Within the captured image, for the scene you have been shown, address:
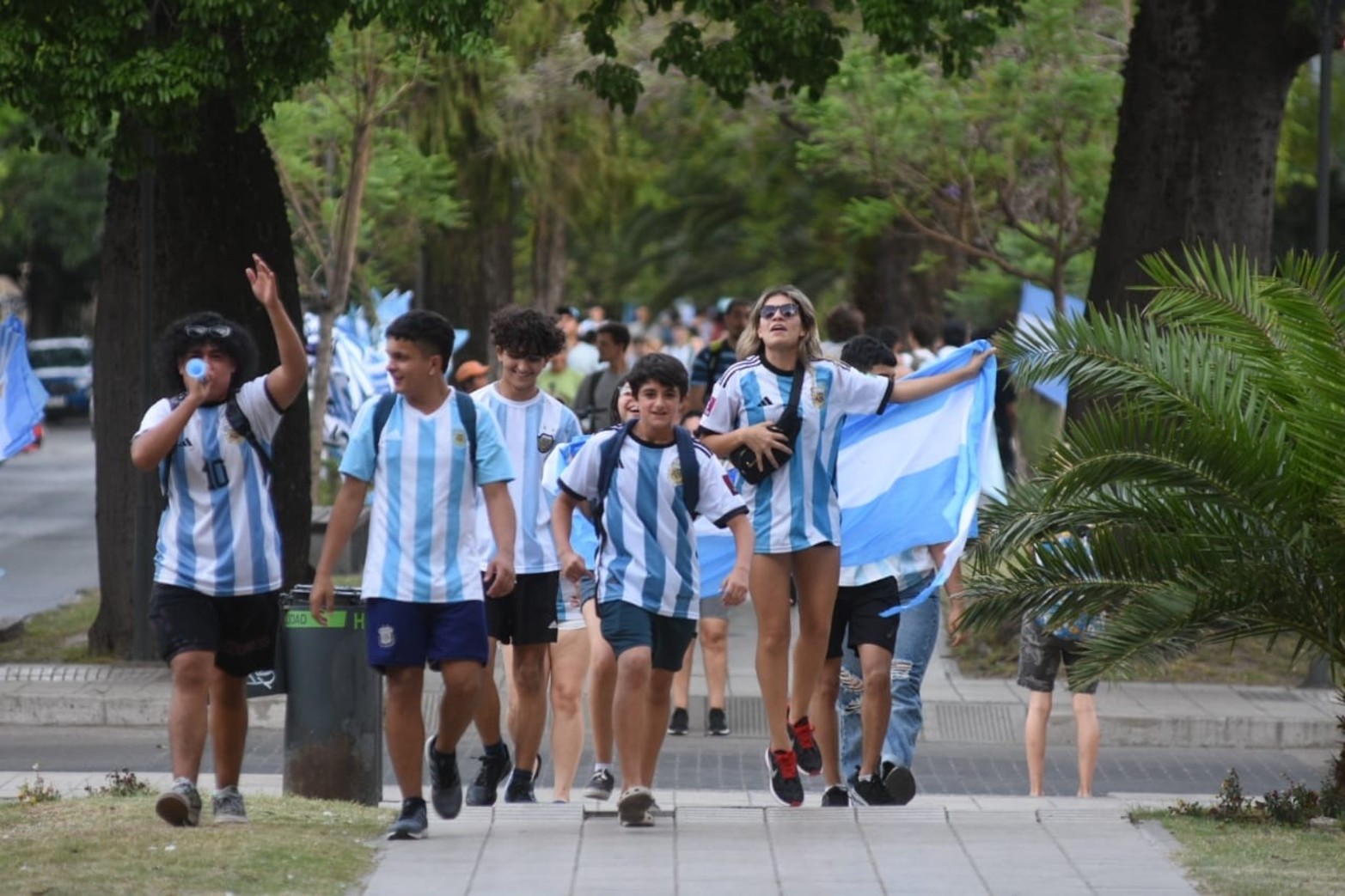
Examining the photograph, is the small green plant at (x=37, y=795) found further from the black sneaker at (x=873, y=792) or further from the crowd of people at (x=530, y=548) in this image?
the black sneaker at (x=873, y=792)

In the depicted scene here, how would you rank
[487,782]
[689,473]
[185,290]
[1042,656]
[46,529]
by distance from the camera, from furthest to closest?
1. [46,529]
2. [185,290]
3. [1042,656]
4. [487,782]
5. [689,473]

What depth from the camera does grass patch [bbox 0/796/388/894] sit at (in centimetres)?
662

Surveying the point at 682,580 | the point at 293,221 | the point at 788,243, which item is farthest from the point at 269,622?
the point at 788,243

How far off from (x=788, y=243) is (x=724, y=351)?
31.0 m

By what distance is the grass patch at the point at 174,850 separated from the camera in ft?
21.7

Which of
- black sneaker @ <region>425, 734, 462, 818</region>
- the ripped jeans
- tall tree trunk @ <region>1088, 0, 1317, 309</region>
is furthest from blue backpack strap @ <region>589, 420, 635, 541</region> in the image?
tall tree trunk @ <region>1088, 0, 1317, 309</region>

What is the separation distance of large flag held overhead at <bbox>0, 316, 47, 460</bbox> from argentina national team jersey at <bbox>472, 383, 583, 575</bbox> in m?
6.26

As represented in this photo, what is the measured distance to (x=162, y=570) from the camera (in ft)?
25.0

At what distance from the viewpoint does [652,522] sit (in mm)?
8016

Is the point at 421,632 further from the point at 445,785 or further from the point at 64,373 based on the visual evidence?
the point at 64,373

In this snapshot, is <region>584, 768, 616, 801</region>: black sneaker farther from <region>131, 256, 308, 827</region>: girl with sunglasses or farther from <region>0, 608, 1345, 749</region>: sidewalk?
<region>0, 608, 1345, 749</region>: sidewalk

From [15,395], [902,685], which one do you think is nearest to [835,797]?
[902,685]

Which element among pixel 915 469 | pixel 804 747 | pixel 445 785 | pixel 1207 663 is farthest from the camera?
pixel 1207 663

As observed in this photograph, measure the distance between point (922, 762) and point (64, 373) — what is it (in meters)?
40.4
